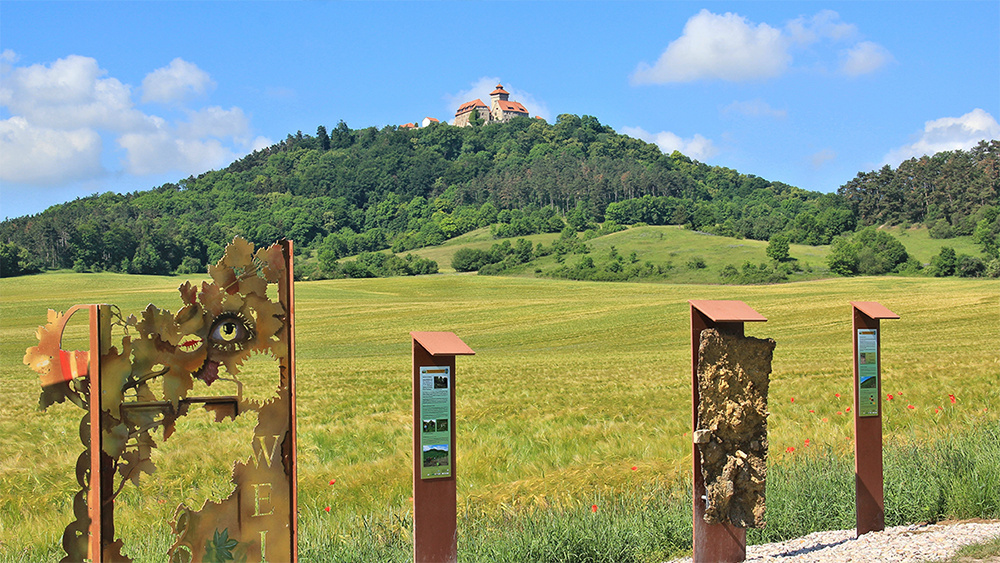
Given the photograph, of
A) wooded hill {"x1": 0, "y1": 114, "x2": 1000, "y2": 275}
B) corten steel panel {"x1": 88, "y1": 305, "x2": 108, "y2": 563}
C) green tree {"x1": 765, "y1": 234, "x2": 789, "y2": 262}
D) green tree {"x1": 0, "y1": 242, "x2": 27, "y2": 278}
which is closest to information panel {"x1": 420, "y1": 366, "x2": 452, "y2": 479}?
corten steel panel {"x1": 88, "y1": 305, "x2": 108, "y2": 563}

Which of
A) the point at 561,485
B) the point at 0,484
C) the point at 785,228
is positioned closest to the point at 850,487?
the point at 561,485

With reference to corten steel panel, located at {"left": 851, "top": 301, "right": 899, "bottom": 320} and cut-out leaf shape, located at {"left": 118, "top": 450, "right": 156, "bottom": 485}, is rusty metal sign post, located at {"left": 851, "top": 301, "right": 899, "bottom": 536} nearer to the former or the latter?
corten steel panel, located at {"left": 851, "top": 301, "right": 899, "bottom": 320}

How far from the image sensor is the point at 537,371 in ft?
79.4

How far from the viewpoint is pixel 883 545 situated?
5.44m

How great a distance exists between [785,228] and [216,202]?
375ft

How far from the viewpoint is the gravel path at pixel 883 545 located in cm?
514

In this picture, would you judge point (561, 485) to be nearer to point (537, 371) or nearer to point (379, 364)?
point (537, 371)

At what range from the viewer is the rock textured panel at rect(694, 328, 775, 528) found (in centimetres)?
510

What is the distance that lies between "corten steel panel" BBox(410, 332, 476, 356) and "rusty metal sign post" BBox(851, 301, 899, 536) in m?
3.15

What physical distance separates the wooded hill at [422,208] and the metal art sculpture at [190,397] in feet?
325

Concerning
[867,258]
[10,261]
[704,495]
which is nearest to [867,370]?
[704,495]

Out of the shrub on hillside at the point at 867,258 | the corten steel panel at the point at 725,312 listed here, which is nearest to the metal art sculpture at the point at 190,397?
the corten steel panel at the point at 725,312

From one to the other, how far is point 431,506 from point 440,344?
0.92 m

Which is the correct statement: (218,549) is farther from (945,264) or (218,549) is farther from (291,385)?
(945,264)
